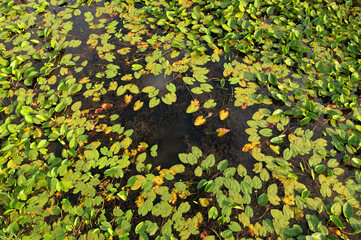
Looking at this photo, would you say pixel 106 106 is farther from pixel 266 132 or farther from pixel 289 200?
pixel 289 200

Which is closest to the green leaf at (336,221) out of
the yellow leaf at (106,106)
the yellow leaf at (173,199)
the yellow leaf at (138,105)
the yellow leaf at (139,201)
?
the yellow leaf at (173,199)

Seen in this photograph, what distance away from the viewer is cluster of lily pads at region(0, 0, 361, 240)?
5.94 ft

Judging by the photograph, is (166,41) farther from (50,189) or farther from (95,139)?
(50,189)

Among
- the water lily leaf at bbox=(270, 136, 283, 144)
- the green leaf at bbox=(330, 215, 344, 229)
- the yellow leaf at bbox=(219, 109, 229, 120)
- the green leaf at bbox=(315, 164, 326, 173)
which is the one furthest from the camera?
the yellow leaf at bbox=(219, 109, 229, 120)

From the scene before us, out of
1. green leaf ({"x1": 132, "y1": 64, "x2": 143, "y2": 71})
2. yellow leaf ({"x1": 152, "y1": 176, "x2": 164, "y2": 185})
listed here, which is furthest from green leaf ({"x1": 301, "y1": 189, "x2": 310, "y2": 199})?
green leaf ({"x1": 132, "y1": 64, "x2": 143, "y2": 71})

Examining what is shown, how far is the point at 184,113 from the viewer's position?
244 centimetres

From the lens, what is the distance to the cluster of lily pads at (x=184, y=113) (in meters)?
1.81

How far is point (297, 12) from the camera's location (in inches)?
129

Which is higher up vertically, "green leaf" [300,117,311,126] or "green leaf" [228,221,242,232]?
"green leaf" [300,117,311,126]

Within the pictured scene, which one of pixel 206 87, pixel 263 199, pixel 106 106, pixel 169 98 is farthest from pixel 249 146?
pixel 106 106

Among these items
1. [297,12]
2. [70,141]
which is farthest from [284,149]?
[297,12]

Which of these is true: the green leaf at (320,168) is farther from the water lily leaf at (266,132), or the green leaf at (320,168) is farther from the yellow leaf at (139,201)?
the yellow leaf at (139,201)

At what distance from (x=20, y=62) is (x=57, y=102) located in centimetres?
91

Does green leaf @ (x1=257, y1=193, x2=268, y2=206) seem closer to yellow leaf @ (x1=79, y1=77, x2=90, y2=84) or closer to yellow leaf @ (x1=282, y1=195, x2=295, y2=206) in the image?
yellow leaf @ (x1=282, y1=195, x2=295, y2=206)
